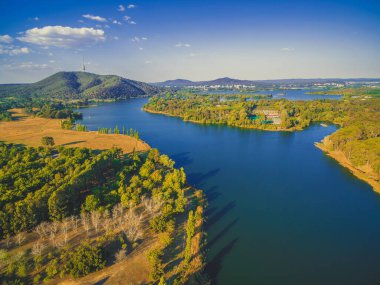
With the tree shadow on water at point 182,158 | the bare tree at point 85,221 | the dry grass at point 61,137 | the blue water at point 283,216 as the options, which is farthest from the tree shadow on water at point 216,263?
the dry grass at point 61,137

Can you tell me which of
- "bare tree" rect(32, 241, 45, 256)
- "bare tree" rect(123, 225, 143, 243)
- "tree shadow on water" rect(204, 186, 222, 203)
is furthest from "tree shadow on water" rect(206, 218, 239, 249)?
"bare tree" rect(32, 241, 45, 256)

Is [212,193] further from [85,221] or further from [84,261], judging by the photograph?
[84,261]

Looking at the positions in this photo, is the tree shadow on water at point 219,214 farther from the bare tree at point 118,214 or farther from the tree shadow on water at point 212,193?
the bare tree at point 118,214

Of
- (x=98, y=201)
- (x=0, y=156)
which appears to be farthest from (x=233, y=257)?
(x=0, y=156)

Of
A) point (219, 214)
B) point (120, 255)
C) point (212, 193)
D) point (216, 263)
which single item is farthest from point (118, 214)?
point (212, 193)

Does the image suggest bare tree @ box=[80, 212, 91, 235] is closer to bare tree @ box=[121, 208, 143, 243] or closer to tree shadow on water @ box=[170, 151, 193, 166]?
bare tree @ box=[121, 208, 143, 243]

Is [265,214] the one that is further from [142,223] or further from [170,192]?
[142,223]
